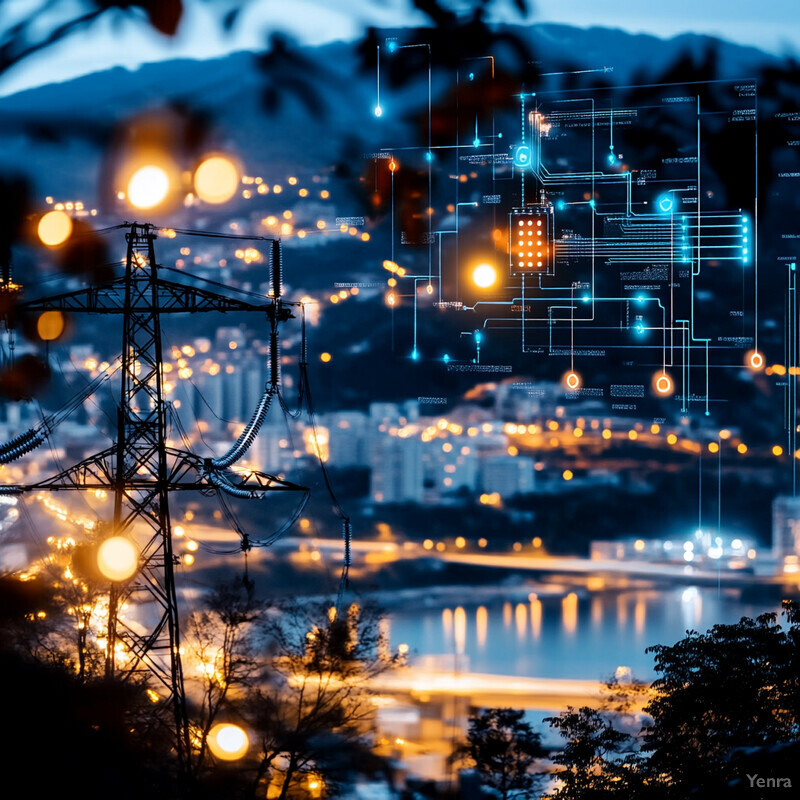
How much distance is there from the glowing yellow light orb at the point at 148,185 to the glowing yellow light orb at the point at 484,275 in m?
8.18

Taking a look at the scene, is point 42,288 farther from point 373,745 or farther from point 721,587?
point 721,587

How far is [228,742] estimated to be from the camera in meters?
8.74

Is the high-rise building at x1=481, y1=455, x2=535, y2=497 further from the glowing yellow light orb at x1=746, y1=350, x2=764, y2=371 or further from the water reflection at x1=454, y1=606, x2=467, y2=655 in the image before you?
the glowing yellow light orb at x1=746, y1=350, x2=764, y2=371

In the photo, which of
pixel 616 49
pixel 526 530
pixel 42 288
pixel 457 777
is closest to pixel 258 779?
pixel 457 777

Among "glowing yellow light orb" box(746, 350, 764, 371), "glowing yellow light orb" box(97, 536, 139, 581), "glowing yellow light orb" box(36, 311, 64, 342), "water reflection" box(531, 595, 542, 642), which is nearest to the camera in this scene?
"glowing yellow light orb" box(97, 536, 139, 581)

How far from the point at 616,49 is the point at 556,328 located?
9.96ft

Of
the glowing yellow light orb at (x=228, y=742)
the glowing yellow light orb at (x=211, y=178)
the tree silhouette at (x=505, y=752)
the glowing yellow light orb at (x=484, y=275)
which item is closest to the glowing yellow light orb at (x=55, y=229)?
the glowing yellow light orb at (x=211, y=178)

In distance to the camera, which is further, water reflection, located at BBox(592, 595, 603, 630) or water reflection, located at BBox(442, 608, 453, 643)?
water reflection, located at BBox(442, 608, 453, 643)

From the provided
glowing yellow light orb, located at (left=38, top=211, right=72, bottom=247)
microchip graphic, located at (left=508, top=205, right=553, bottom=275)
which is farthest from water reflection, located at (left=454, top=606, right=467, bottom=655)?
glowing yellow light orb, located at (left=38, top=211, right=72, bottom=247)

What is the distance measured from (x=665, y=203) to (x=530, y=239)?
146 centimetres

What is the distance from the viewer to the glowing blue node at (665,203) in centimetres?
1109

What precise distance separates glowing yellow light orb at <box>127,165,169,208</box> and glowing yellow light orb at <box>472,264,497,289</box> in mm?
8179

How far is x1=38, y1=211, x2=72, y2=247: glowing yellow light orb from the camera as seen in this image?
2.43 metres
